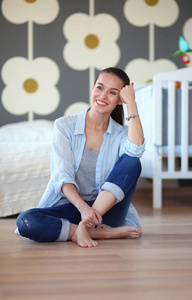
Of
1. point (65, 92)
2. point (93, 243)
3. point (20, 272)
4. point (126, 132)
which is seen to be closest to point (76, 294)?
point (20, 272)

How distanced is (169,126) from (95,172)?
107 cm

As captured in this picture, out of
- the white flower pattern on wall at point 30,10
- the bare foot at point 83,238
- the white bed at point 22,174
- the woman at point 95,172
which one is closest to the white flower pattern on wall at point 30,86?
the white flower pattern on wall at point 30,10

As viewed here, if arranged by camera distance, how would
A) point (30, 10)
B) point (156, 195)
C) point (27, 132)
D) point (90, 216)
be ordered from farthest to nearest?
point (30, 10)
point (27, 132)
point (156, 195)
point (90, 216)

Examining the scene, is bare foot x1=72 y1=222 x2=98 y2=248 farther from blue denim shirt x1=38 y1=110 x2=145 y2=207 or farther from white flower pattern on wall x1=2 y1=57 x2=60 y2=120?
white flower pattern on wall x1=2 y1=57 x2=60 y2=120

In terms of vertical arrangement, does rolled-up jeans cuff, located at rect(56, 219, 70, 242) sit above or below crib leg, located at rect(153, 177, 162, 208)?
above

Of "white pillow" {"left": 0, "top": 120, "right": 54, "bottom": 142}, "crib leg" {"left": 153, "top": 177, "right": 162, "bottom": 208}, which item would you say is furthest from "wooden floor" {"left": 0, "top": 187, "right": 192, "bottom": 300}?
"white pillow" {"left": 0, "top": 120, "right": 54, "bottom": 142}

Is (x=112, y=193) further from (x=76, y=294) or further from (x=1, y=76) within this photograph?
(x=1, y=76)

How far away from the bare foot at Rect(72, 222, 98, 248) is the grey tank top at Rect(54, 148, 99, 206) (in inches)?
7.2

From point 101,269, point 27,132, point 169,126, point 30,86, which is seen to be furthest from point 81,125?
point 30,86

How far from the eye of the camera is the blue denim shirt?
1439mm

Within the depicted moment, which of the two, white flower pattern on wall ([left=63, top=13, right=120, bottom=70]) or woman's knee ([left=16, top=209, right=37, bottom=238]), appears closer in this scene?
woman's knee ([left=16, top=209, right=37, bottom=238])

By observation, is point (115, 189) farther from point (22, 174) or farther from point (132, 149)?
point (22, 174)

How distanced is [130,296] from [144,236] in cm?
71

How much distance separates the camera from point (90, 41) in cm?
335
